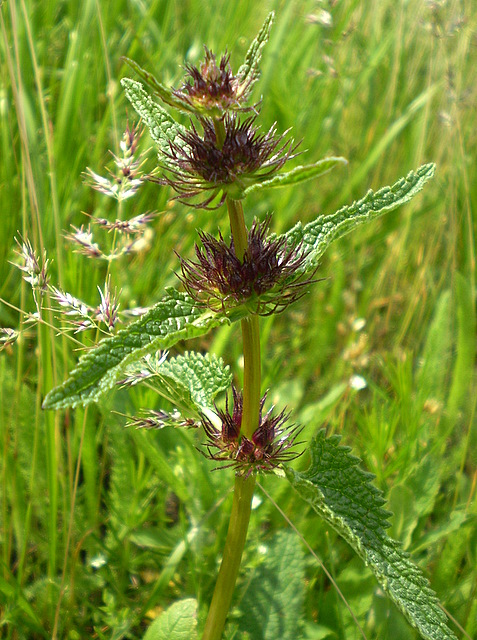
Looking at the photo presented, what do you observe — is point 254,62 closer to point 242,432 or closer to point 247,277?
point 247,277

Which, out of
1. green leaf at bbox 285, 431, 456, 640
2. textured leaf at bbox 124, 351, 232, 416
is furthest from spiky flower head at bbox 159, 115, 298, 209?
green leaf at bbox 285, 431, 456, 640

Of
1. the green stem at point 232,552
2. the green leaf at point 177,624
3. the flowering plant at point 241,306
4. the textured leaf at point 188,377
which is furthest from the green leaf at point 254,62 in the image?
the green leaf at point 177,624

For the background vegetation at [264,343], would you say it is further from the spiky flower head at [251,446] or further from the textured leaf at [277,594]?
the spiky flower head at [251,446]

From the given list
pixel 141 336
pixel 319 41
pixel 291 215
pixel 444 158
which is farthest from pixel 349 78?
pixel 141 336

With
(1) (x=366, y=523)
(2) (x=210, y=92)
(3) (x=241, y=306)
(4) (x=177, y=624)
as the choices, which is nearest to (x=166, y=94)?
(2) (x=210, y=92)

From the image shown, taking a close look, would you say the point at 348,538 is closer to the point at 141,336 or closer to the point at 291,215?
the point at 141,336

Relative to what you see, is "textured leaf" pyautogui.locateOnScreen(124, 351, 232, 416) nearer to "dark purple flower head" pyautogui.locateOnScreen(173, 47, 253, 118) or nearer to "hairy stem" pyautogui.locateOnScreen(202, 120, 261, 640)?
"hairy stem" pyautogui.locateOnScreen(202, 120, 261, 640)

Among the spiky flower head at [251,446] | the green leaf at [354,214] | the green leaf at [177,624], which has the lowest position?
the green leaf at [177,624]
